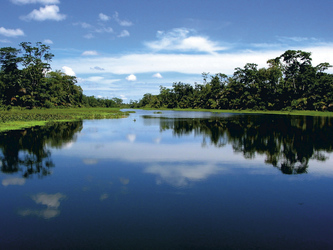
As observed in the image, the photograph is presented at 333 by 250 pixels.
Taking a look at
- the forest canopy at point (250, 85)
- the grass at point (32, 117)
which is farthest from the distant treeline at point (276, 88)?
the grass at point (32, 117)

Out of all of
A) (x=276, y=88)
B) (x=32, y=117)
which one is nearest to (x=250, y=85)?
(x=276, y=88)

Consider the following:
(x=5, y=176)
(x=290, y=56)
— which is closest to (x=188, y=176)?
(x=5, y=176)

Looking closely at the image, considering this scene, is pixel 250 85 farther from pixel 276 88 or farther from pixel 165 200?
pixel 165 200

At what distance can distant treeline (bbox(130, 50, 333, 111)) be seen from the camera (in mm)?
73688

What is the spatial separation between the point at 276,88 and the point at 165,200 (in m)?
87.9

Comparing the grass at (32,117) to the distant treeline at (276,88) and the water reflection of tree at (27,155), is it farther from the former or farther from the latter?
the distant treeline at (276,88)

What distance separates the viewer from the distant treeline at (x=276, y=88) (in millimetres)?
73688

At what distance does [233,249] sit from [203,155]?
1048 centimetres

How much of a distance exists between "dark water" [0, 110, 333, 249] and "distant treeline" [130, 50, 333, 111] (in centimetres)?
6730

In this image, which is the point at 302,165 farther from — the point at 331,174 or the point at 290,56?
the point at 290,56

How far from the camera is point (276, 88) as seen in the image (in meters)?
86.1

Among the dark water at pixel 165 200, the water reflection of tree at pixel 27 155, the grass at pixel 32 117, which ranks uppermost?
the grass at pixel 32 117

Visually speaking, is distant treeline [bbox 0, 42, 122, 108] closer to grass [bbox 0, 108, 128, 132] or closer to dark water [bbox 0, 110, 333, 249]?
grass [bbox 0, 108, 128, 132]

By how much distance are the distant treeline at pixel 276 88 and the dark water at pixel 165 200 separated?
67.3 meters
